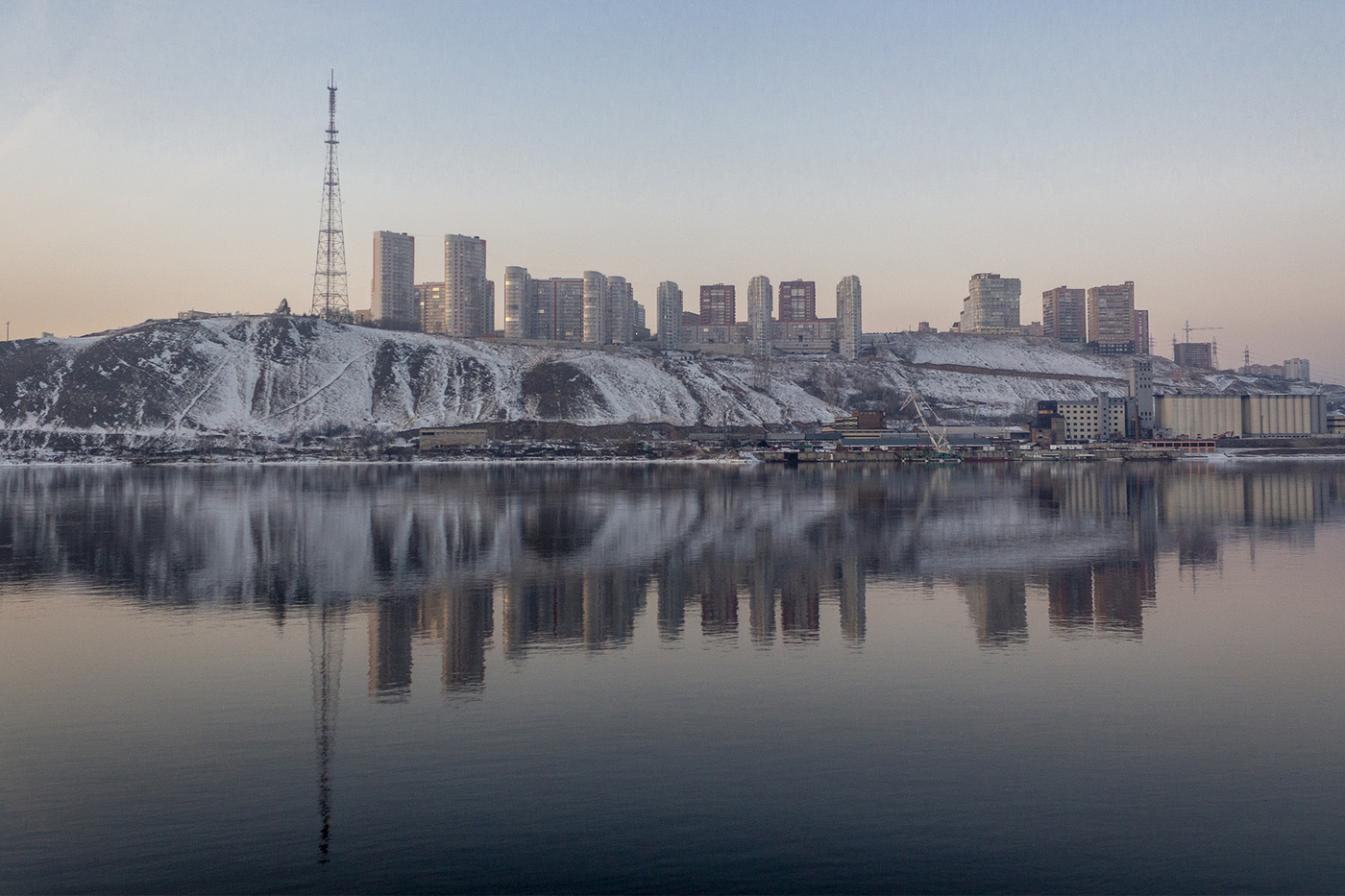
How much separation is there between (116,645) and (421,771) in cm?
1306

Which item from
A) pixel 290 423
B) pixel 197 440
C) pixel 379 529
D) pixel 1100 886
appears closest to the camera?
pixel 1100 886

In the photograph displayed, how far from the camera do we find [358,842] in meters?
12.1

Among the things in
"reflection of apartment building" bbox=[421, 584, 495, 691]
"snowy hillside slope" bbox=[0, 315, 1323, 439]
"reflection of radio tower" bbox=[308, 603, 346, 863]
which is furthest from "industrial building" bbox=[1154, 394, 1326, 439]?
"reflection of radio tower" bbox=[308, 603, 346, 863]

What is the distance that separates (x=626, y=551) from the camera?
40188 millimetres

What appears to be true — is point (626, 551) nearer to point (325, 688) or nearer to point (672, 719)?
point (325, 688)

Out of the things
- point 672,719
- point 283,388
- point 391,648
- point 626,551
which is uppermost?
point 283,388

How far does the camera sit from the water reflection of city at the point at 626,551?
25688 mm

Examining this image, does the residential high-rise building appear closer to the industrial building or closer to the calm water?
the industrial building

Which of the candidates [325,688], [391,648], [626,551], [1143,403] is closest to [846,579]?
[626,551]

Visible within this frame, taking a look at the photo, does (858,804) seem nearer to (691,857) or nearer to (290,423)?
(691,857)

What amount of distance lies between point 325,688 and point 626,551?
847 inches

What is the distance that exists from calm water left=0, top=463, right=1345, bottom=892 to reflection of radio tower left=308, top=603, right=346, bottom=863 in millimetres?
78

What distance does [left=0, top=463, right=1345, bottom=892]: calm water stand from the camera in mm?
11648

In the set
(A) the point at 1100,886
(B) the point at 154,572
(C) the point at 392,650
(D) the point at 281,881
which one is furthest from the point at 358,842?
(B) the point at 154,572
